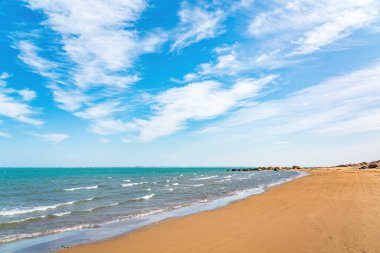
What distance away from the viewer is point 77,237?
1277 cm

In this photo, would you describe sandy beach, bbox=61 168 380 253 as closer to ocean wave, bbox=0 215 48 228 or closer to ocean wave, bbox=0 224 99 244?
ocean wave, bbox=0 224 99 244

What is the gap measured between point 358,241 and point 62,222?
1479 centimetres

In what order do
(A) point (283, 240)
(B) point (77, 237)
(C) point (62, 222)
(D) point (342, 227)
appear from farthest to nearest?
1. (C) point (62, 222)
2. (B) point (77, 237)
3. (D) point (342, 227)
4. (A) point (283, 240)

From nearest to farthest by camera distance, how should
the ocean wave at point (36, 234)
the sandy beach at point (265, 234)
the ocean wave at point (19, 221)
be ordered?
the sandy beach at point (265, 234) → the ocean wave at point (36, 234) → the ocean wave at point (19, 221)

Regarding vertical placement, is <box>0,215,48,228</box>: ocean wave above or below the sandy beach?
below

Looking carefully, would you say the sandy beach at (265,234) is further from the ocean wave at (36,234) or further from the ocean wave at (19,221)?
the ocean wave at (19,221)

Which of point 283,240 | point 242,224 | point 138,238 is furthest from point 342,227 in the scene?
point 138,238

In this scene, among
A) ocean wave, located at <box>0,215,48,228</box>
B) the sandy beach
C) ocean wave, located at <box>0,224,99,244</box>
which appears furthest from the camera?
ocean wave, located at <box>0,215,48,228</box>

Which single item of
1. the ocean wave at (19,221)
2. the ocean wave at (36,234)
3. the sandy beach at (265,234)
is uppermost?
the sandy beach at (265,234)

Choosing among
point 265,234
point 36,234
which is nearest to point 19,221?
point 36,234

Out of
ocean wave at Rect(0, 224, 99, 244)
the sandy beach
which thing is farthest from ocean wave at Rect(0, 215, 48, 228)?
the sandy beach

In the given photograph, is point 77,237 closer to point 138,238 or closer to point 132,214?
point 138,238

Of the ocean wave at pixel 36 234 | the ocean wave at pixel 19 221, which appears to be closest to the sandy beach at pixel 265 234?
the ocean wave at pixel 36 234

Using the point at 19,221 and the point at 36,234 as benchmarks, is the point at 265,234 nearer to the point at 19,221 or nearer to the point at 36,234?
the point at 36,234
